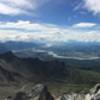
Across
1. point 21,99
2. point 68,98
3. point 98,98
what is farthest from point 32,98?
point 98,98

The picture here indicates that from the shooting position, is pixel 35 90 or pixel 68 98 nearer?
pixel 68 98

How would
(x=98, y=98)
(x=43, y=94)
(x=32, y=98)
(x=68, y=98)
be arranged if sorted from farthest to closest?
(x=43, y=94)
(x=32, y=98)
(x=68, y=98)
(x=98, y=98)

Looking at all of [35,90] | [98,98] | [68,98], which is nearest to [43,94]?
[35,90]

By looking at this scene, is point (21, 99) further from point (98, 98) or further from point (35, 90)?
point (98, 98)

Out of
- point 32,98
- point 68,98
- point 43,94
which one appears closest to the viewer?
point 68,98

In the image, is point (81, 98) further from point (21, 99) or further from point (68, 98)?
point (21, 99)

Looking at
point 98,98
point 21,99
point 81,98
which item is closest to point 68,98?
point 81,98

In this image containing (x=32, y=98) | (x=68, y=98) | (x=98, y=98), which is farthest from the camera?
(x=32, y=98)

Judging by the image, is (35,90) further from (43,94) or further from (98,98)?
(98,98)
